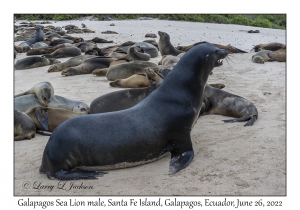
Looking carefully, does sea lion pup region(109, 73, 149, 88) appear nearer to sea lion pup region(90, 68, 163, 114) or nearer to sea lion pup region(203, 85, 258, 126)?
sea lion pup region(203, 85, 258, 126)

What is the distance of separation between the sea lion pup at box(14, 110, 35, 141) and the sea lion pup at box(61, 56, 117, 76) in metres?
4.26

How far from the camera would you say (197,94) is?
4.17 meters

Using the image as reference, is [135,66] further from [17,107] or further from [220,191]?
[220,191]

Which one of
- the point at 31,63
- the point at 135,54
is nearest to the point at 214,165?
the point at 135,54

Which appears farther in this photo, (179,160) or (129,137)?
(179,160)

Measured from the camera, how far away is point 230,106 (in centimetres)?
573

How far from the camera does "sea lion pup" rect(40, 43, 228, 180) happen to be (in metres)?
3.71

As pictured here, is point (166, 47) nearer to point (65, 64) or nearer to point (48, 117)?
point (65, 64)

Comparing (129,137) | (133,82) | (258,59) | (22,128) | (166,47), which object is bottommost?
(22,128)

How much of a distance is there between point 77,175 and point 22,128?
55.9 inches

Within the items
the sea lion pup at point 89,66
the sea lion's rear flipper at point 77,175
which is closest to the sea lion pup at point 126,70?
the sea lion pup at point 89,66

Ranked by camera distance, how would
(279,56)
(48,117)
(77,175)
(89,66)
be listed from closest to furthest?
(77,175) < (48,117) < (89,66) < (279,56)
